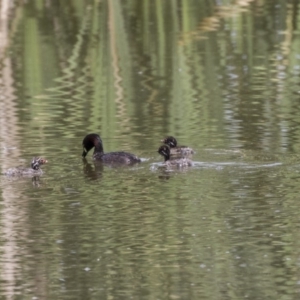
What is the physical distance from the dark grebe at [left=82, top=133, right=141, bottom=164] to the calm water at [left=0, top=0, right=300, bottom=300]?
0.14m

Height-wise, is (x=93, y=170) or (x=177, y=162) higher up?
(x=177, y=162)

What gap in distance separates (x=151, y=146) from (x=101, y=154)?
654mm

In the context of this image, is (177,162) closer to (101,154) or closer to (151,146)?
(101,154)

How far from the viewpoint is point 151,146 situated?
13055mm

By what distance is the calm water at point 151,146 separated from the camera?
27.0ft

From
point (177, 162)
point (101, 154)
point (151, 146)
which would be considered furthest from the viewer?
point (151, 146)

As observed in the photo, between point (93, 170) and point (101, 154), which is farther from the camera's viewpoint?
point (101, 154)

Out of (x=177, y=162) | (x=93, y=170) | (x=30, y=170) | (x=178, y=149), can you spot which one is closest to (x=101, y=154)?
(x=93, y=170)

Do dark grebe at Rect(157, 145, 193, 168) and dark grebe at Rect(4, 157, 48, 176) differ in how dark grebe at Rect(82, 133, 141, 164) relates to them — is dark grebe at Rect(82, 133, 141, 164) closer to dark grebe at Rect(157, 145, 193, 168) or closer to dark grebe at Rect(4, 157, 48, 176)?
dark grebe at Rect(157, 145, 193, 168)

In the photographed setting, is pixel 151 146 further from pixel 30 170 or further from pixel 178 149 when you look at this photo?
pixel 30 170

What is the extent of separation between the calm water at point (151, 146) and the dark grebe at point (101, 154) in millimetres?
139

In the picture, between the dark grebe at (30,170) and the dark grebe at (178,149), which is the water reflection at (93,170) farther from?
the dark grebe at (178,149)

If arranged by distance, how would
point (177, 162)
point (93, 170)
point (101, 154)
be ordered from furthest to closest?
point (101, 154) → point (93, 170) → point (177, 162)

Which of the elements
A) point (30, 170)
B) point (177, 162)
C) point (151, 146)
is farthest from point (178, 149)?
point (30, 170)
